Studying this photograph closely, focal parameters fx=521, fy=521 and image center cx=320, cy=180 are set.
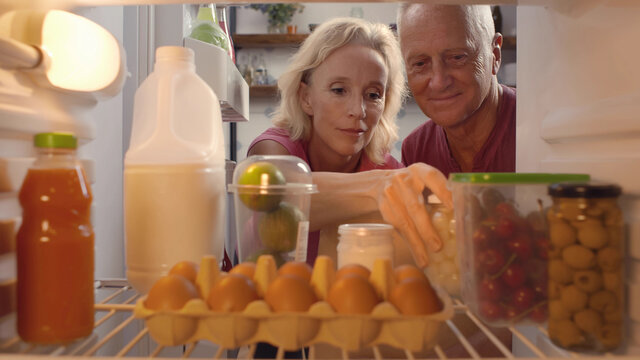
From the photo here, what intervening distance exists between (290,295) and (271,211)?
25 centimetres

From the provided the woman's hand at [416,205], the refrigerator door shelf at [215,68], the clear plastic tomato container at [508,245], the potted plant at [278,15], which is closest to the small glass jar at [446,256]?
the woman's hand at [416,205]

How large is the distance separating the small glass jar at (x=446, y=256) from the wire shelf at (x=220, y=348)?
4 cm

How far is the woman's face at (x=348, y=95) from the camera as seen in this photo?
5.69ft

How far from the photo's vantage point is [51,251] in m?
0.57

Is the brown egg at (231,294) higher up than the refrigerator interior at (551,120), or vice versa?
the refrigerator interior at (551,120)

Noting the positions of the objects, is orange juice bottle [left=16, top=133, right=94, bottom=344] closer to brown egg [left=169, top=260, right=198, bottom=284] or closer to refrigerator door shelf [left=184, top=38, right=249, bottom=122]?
brown egg [left=169, top=260, right=198, bottom=284]

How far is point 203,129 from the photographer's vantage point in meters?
0.78

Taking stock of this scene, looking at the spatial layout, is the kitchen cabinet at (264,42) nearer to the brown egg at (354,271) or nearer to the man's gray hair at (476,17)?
the man's gray hair at (476,17)

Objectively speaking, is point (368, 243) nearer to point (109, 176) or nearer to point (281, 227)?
point (281, 227)

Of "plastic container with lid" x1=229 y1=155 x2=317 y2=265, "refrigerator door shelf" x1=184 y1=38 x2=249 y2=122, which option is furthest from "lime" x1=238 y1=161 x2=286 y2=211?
"refrigerator door shelf" x1=184 y1=38 x2=249 y2=122

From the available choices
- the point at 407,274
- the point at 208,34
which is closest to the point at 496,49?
the point at 208,34

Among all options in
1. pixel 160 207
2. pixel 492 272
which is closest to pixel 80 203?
pixel 160 207

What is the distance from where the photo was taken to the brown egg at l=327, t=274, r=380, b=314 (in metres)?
0.54

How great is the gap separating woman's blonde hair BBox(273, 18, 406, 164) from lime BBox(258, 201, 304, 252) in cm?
104
